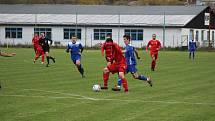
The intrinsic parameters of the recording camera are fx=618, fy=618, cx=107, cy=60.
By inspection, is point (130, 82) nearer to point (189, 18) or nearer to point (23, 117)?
point (23, 117)

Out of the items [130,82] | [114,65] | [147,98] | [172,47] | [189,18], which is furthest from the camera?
[189,18]

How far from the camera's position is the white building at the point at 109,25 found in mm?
74188

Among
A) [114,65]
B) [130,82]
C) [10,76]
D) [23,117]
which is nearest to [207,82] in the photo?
[130,82]

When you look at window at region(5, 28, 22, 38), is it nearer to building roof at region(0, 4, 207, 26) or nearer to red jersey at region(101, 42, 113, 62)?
building roof at region(0, 4, 207, 26)

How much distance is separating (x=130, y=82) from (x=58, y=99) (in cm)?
719

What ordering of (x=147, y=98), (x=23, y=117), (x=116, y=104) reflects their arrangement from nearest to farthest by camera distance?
1. (x=23, y=117)
2. (x=116, y=104)
3. (x=147, y=98)

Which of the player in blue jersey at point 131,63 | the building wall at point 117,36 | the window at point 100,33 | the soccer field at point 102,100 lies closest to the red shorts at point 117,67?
the soccer field at point 102,100

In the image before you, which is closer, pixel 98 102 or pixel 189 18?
pixel 98 102

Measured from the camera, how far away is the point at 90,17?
259 ft

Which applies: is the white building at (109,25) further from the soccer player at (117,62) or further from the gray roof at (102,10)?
the soccer player at (117,62)

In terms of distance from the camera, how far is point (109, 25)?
75438mm

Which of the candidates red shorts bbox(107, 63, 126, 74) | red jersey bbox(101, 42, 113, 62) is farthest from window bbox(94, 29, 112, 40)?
red shorts bbox(107, 63, 126, 74)

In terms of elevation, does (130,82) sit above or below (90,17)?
below

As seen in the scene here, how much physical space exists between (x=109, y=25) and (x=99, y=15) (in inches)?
201
